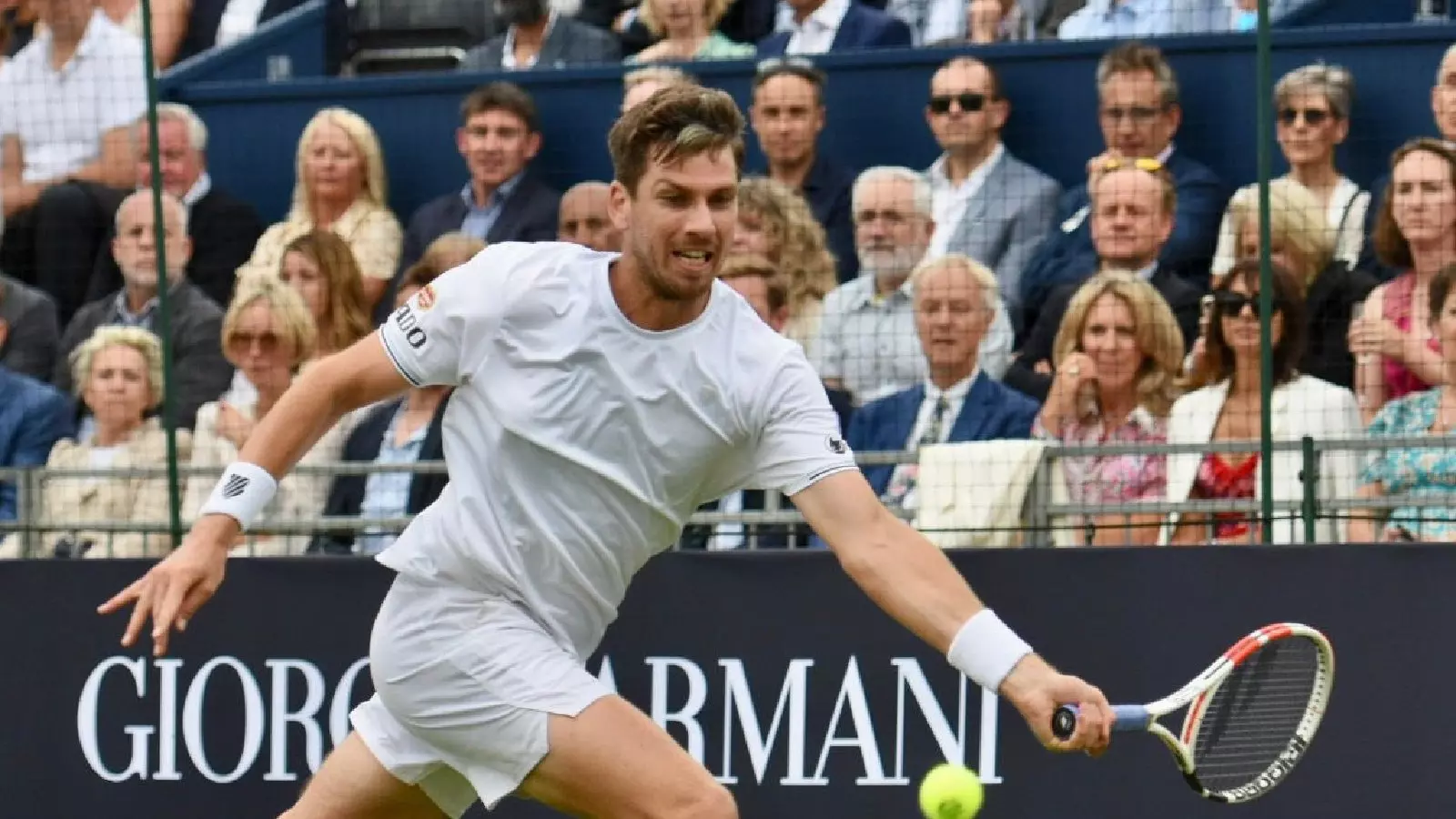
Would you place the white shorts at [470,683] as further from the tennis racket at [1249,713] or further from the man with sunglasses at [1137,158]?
the man with sunglasses at [1137,158]

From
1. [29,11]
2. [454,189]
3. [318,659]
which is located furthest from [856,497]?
[29,11]

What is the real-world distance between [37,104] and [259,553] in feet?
6.21

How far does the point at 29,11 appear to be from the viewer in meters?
9.73

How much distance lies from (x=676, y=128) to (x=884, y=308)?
11.2 ft

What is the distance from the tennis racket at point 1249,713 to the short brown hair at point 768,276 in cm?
242

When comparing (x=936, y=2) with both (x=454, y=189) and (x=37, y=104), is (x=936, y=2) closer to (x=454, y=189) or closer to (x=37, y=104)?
(x=454, y=189)

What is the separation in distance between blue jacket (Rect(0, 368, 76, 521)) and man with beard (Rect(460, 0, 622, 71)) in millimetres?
2107

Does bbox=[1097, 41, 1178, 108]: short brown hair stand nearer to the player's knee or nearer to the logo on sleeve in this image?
the logo on sleeve

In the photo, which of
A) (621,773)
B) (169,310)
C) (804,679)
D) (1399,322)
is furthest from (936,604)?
(169,310)

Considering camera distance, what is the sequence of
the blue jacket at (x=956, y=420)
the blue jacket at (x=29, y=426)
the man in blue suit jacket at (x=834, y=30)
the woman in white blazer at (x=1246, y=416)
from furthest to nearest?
the man in blue suit jacket at (x=834, y=30) → the blue jacket at (x=29, y=426) → the blue jacket at (x=956, y=420) → the woman in white blazer at (x=1246, y=416)

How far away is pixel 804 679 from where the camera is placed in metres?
8.07

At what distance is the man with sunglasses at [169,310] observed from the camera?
8.78 m

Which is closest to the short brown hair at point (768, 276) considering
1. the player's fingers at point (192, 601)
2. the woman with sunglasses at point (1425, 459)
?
the woman with sunglasses at point (1425, 459)

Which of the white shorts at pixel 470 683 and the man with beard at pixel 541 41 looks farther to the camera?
the man with beard at pixel 541 41
